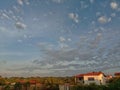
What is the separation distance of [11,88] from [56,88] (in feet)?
17.9

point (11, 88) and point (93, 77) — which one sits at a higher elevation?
point (93, 77)

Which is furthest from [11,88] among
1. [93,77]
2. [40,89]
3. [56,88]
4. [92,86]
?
[93,77]

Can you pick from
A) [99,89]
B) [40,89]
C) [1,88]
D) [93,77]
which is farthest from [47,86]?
[93,77]

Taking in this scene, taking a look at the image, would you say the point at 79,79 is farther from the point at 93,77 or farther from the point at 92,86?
the point at 92,86

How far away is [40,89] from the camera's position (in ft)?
89.2

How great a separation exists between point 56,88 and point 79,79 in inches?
1077

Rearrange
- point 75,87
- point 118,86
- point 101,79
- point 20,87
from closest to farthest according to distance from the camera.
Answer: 1. point 118,86
2. point 75,87
3. point 20,87
4. point 101,79

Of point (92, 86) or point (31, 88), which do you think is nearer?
point (92, 86)

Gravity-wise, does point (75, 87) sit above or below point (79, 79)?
below

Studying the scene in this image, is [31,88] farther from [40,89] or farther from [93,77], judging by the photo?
[93,77]

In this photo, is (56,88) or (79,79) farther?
(79,79)

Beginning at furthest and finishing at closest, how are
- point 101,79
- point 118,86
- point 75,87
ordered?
point 101,79 < point 75,87 < point 118,86

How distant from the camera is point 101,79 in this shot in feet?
164

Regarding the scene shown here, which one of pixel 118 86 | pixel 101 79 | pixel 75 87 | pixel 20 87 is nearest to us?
pixel 118 86
